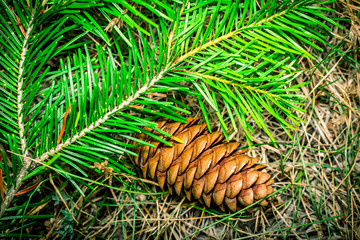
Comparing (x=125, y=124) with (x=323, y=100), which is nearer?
(x=125, y=124)

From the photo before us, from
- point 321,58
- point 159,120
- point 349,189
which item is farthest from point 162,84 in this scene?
point 349,189

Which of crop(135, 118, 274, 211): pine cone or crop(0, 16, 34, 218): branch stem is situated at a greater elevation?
crop(0, 16, 34, 218): branch stem

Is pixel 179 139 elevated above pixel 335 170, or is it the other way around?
pixel 179 139

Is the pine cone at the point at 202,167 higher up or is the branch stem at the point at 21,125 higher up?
the branch stem at the point at 21,125

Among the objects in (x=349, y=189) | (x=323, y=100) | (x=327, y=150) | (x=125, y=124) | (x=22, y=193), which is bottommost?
(x=349, y=189)

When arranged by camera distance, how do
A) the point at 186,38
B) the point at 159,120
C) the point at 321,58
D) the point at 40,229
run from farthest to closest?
the point at 321,58 < the point at 40,229 < the point at 159,120 < the point at 186,38

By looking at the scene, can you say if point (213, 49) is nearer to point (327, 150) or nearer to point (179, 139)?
point (179, 139)

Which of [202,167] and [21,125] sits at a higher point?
[21,125]

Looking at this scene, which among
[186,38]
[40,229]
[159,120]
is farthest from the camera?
[40,229]
